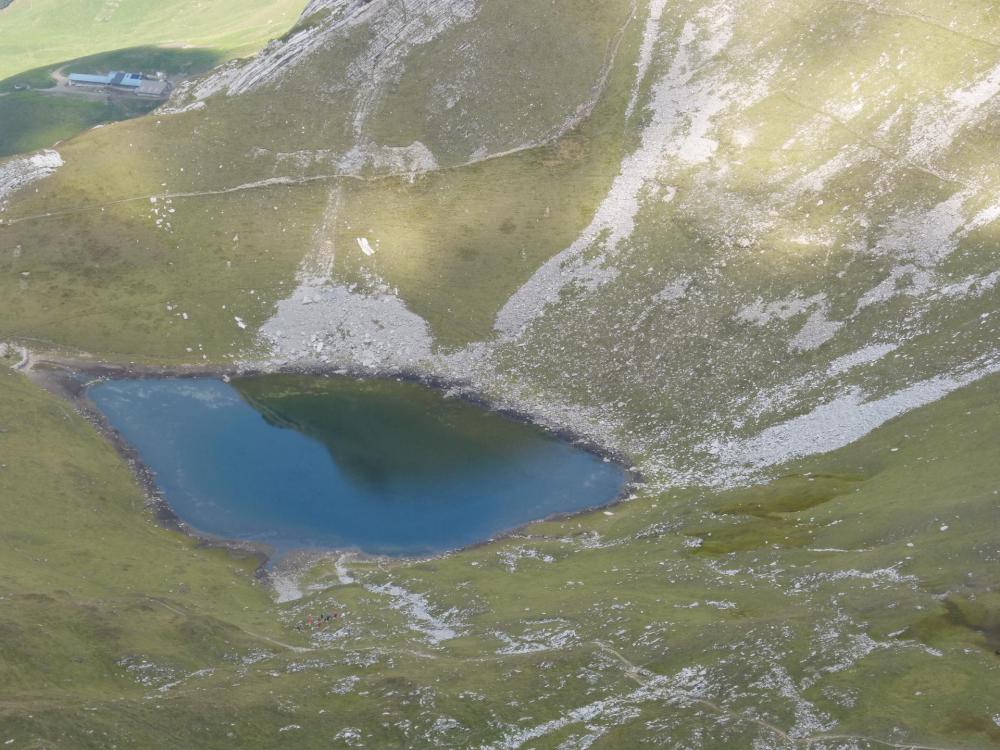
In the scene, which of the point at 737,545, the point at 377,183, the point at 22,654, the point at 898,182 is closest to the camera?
the point at 22,654

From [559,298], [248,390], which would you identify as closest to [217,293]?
[248,390]

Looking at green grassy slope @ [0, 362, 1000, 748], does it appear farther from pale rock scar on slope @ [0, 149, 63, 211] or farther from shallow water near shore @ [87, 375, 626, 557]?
pale rock scar on slope @ [0, 149, 63, 211]

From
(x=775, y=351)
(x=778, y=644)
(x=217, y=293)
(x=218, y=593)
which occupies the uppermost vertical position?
(x=217, y=293)

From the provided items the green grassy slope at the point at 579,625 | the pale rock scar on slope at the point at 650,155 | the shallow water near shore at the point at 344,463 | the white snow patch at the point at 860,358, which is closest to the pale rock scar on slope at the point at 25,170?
the shallow water near shore at the point at 344,463

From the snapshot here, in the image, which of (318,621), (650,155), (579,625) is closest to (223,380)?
(318,621)

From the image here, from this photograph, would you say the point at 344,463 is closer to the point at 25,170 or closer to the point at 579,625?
the point at 579,625

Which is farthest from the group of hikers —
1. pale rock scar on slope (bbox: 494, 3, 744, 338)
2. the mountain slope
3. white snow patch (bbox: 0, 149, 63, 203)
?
white snow patch (bbox: 0, 149, 63, 203)

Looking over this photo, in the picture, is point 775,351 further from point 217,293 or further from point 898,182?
point 217,293
